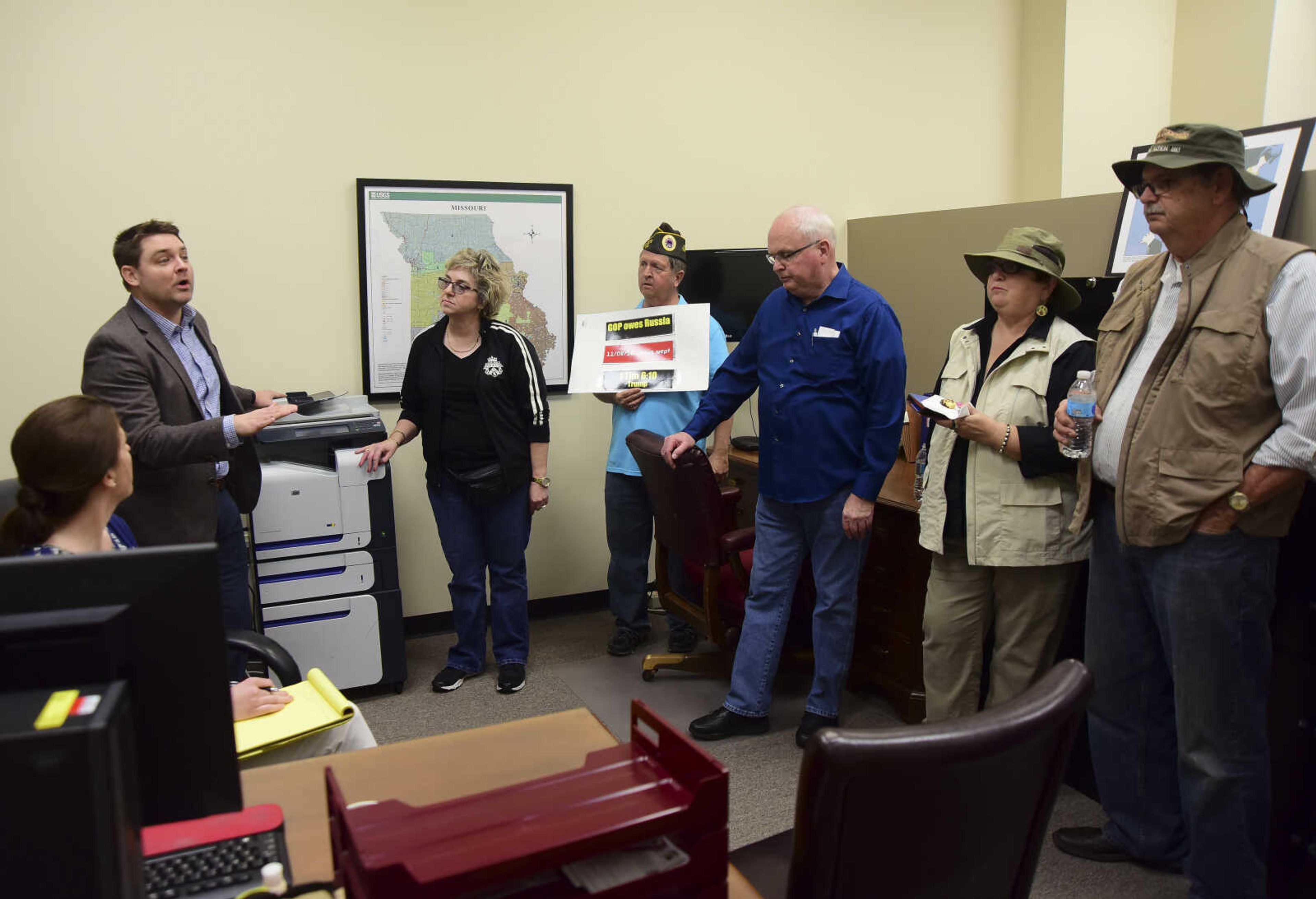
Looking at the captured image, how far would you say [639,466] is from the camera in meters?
3.45

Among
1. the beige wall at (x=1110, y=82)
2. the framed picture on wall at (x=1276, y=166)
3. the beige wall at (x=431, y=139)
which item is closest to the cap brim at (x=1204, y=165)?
the framed picture on wall at (x=1276, y=166)

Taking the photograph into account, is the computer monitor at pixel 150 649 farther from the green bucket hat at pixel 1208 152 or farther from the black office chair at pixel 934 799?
the green bucket hat at pixel 1208 152

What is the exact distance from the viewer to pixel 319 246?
3.72 meters

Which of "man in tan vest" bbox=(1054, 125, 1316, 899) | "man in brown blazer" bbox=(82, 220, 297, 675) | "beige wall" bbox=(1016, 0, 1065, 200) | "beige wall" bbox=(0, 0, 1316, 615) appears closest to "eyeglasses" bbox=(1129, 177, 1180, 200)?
"man in tan vest" bbox=(1054, 125, 1316, 899)

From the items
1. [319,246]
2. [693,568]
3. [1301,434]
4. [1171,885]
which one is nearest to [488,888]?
[1301,434]

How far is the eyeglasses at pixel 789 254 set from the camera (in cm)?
275

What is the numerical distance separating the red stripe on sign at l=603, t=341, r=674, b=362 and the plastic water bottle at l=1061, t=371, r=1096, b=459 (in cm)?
158

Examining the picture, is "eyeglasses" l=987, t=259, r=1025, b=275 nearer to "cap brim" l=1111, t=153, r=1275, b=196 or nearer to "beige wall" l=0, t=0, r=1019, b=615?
"cap brim" l=1111, t=153, r=1275, b=196

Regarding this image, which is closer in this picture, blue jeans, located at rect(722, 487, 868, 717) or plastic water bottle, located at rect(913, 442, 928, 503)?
plastic water bottle, located at rect(913, 442, 928, 503)

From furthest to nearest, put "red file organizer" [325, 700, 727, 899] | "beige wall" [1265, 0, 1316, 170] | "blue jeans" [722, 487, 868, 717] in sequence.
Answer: "beige wall" [1265, 0, 1316, 170]
"blue jeans" [722, 487, 868, 717]
"red file organizer" [325, 700, 727, 899]

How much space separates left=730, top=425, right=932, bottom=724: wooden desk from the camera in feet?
10.00

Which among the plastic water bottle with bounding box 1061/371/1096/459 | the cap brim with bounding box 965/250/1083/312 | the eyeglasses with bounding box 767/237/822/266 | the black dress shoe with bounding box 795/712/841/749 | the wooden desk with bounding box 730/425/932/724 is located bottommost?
the black dress shoe with bounding box 795/712/841/749

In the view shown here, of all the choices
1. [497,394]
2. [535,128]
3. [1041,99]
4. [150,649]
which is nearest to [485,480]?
[497,394]

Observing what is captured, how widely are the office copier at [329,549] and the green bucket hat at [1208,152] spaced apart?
248cm
